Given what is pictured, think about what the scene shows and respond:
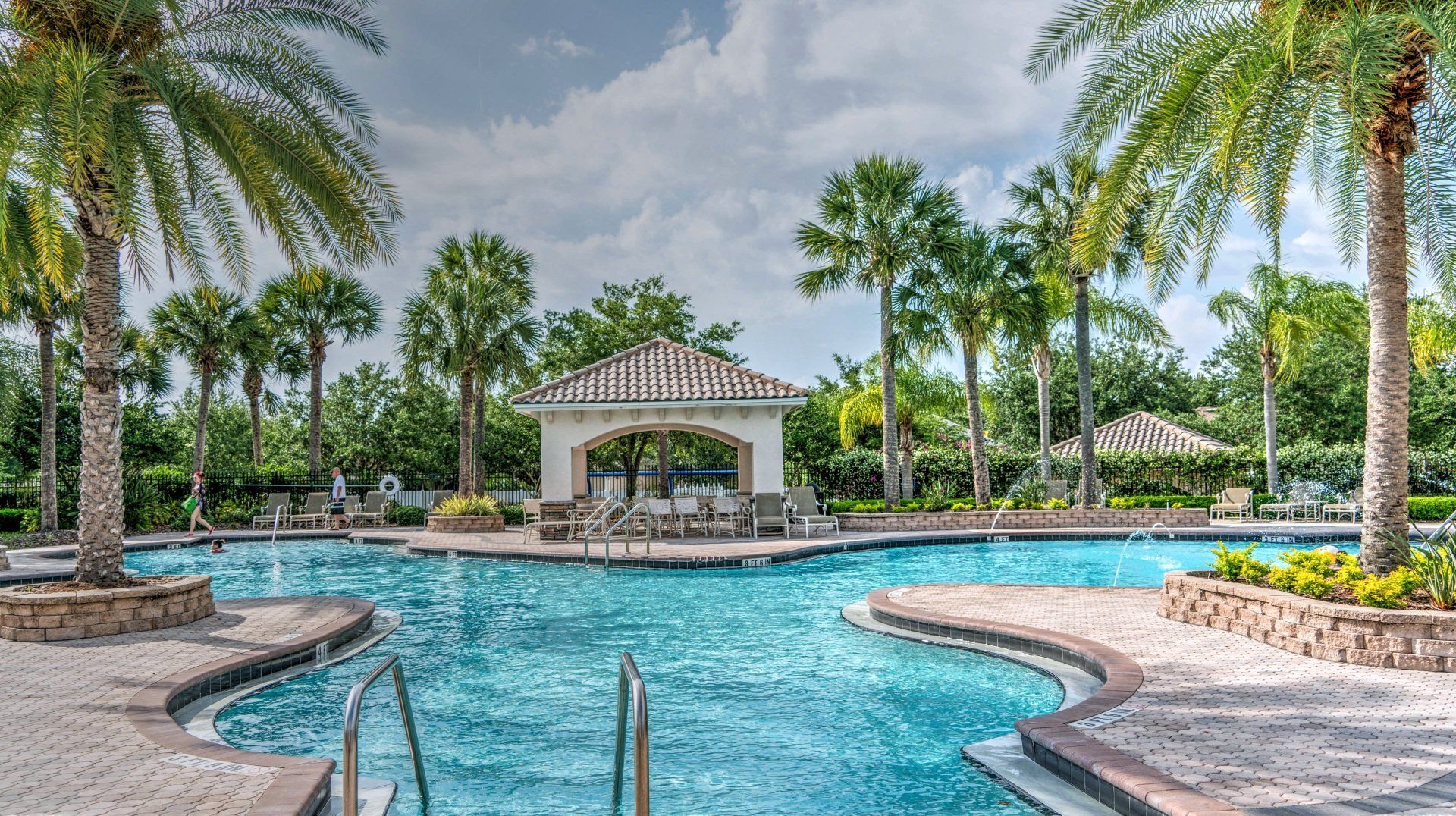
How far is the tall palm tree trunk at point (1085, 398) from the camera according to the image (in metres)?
21.9

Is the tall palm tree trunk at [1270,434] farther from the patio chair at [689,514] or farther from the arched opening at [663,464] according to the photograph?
Result: the patio chair at [689,514]

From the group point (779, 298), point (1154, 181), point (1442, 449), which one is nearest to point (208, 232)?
point (1154, 181)

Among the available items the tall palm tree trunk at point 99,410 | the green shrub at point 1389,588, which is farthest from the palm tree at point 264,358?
the green shrub at point 1389,588

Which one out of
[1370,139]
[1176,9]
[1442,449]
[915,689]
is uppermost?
[1176,9]

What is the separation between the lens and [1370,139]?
7.90 m

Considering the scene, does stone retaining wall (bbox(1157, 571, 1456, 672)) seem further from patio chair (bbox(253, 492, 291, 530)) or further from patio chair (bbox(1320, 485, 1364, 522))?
patio chair (bbox(253, 492, 291, 530))

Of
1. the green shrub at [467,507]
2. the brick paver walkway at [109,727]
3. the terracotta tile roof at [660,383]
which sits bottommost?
the brick paver walkway at [109,727]

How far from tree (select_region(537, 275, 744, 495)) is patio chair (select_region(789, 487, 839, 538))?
33.9ft

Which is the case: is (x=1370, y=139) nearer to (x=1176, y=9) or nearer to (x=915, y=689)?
(x=1176, y=9)

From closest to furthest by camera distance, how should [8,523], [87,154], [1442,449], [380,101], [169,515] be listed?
[87,154] < [380,101] < [8,523] < [169,515] < [1442,449]

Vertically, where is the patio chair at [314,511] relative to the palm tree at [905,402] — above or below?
below

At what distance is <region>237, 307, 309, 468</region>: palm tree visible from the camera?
26.8m

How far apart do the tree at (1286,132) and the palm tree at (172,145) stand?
779cm

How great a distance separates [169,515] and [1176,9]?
2433cm
